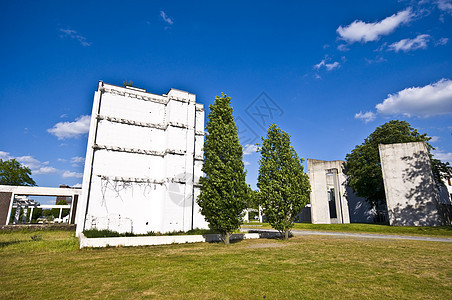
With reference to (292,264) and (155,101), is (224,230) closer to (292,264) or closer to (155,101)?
(292,264)

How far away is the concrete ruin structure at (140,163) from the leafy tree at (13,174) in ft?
139

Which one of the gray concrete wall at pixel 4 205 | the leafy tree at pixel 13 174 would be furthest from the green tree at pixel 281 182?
the leafy tree at pixel 13 174

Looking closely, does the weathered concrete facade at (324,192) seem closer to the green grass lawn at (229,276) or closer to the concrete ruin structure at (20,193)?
the green grass lawn at (229,276)

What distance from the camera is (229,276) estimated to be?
8.50m

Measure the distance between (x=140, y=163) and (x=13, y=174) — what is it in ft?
159

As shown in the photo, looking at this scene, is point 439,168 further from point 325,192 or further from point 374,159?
point 325,192

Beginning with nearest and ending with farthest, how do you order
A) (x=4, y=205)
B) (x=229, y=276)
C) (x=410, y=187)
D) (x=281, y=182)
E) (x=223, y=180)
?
1. (x=229, y=276)
2. (x=223, y=180)
3. (x=281, y=182)
4. (x=410, y=187)
5. (x=4, y=205)

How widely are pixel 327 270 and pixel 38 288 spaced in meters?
9.85

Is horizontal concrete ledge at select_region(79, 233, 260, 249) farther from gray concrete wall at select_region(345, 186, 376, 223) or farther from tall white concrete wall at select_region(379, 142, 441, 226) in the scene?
gray concrete wall at select_region(345, 186, 376, 223)

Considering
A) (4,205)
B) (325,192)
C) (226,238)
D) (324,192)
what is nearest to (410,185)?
(325,192)

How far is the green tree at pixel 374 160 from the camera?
3831 centimetres

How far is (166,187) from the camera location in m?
26.6

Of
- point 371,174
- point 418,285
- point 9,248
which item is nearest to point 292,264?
point 418,285

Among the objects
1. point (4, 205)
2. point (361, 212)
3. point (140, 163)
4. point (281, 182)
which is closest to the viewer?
point (281, 182)
